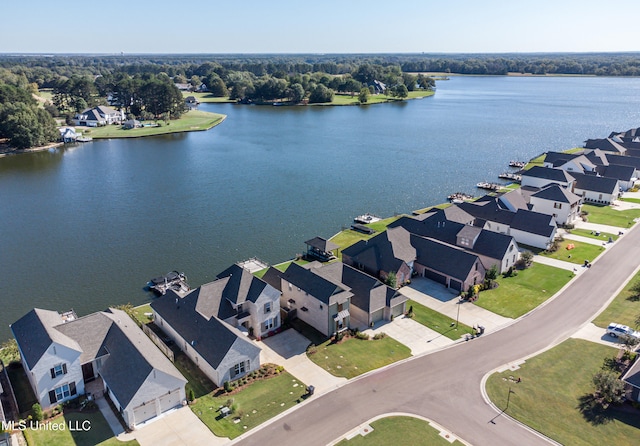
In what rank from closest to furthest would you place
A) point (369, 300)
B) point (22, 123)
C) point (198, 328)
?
point (198, 328)
point (369, 300)
point (22, 123)

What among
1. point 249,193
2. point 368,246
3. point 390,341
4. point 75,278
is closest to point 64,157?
point 249,193

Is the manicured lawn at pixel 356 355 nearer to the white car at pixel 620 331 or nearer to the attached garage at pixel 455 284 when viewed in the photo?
the attached garage at pixel 455 284

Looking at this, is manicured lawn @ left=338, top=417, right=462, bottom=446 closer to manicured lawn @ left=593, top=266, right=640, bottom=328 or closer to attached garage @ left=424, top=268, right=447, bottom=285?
attached garage @ left=424, top=268, right=447, bottom=285

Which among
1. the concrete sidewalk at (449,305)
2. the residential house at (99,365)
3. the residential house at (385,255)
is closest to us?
the residential house at (99,365)

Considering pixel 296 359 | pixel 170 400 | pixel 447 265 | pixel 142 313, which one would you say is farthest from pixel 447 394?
pixel 142 313

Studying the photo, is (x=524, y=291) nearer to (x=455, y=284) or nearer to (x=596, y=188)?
(x=455, y=284)

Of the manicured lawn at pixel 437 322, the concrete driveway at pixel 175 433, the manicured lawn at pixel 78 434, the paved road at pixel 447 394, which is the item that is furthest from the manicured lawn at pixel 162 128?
the paved road at pixel 447 394

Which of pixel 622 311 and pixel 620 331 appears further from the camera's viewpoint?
pixel 622 311
